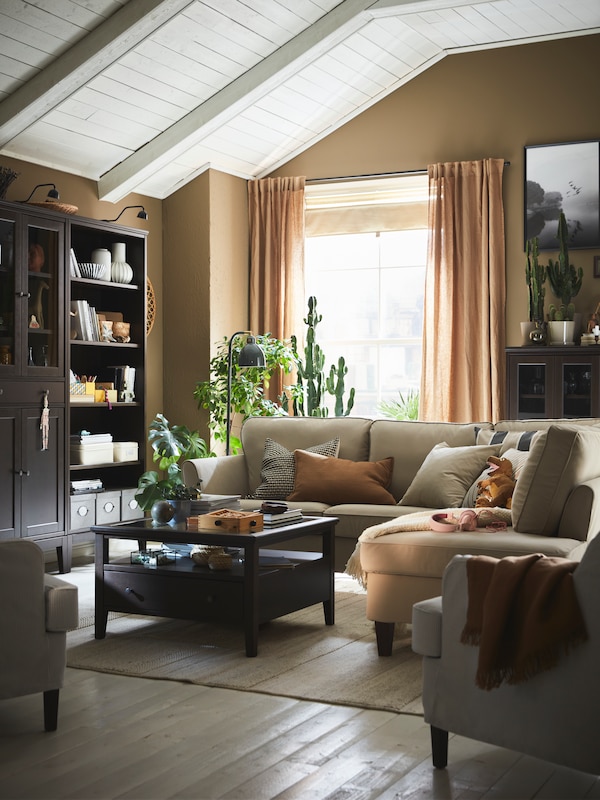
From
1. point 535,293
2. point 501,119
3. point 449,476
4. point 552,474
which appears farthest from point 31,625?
point 501,119

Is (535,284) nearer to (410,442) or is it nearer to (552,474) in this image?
(410,442)

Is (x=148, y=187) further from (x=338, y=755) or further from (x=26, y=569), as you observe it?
(x=338, y=755)

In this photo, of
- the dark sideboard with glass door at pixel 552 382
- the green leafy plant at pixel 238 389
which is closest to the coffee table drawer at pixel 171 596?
the green leafy plant at pixel 238 389

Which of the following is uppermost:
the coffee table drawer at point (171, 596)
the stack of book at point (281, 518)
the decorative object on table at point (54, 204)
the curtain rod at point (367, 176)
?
the curtain rod at point (367, 176)

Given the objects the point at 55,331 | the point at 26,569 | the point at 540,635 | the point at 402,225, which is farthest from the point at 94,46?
the point at 540,635

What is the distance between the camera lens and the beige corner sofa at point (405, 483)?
148 inches

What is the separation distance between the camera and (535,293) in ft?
21.2

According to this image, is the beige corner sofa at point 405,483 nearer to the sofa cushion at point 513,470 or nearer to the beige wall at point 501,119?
the sofa cushion at point 513,470

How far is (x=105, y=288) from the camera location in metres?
6.48

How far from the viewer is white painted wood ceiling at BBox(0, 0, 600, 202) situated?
5.20 meters

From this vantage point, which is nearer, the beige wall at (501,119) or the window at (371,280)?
the beige wall at (501,119)

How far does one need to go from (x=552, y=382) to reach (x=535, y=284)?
700 mm

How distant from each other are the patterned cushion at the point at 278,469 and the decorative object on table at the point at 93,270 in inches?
61.5

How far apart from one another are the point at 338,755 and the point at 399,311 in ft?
16.5
